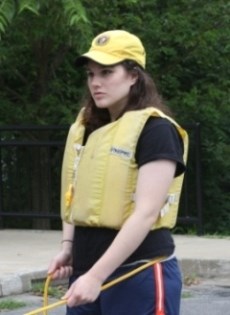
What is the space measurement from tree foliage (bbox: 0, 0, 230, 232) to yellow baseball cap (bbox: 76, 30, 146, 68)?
8956 mm

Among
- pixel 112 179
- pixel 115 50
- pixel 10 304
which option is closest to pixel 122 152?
pixel 112 179

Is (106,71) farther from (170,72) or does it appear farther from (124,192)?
(170,72)

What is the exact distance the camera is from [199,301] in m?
8.30

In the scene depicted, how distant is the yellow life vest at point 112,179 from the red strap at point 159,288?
15 centimetres

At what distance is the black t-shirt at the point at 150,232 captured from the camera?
3.37m

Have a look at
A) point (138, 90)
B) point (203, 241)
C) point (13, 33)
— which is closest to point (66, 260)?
point (138, 90)

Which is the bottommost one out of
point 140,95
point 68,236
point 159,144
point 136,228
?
point 68,236

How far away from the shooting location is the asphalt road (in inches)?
307

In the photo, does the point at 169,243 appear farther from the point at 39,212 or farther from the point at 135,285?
the point at 39,212

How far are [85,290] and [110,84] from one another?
0.75 metres

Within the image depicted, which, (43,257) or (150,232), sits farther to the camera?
(43,257)

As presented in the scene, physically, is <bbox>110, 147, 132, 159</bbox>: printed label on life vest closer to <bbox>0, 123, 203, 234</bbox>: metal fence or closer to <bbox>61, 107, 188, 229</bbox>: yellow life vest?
<bbox>61, 107, 188, 229</bbox>: yellow life vest

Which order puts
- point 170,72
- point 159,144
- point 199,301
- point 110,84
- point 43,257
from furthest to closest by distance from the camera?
point 170,72 < point 43,257 < point 199,301 < point 110,84 < point 159,144

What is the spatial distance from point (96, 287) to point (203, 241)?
26.6 ft
